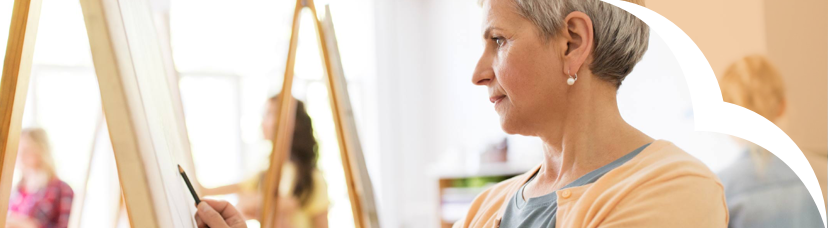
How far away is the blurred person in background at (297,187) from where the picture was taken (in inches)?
42.1

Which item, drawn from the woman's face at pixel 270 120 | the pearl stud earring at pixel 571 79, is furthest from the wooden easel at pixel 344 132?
the pearl stud earring at pixel 571 79

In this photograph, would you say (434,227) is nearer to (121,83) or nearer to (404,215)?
(404,215)

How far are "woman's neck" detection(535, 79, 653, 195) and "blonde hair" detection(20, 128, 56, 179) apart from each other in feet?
3.21

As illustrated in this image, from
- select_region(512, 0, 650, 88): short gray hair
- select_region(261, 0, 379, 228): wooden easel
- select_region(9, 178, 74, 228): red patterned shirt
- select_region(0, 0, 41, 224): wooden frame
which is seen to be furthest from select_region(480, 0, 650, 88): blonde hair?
select_region(9, 178, 74, 228): red patterned shirt

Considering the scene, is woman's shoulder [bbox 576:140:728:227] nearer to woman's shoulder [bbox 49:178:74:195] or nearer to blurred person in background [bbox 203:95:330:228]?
blurred person in background [bbox 203:95:330:228]

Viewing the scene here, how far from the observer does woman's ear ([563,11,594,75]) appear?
0.69 metres

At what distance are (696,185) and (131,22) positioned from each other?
2.44ft

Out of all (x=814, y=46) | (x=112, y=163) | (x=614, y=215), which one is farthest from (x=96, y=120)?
(x=814, y=46)

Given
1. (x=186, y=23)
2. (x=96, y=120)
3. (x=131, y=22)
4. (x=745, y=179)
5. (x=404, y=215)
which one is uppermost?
(x=186, y=23)

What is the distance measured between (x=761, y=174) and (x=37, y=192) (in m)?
1.44

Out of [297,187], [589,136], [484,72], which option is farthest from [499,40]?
[297,187]

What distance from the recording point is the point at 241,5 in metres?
1.64

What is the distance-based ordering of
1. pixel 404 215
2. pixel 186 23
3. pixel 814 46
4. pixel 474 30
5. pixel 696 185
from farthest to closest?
1. pixel 404 215
2. pixel 474 30
3. pixel 186 23
4. pixel 814 46
5. pixel 696 185

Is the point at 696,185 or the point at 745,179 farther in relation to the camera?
the point at 745,179
